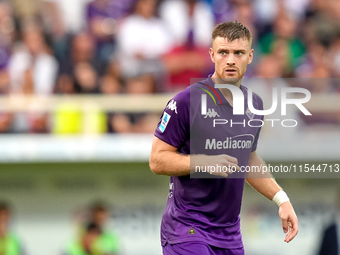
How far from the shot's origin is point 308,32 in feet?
34.4

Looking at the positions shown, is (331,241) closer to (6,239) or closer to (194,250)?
(6,239)

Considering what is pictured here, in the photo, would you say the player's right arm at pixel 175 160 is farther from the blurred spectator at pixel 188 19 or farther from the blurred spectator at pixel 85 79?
the blurred spectator at pixel 188 19

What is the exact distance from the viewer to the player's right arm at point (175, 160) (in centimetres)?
391

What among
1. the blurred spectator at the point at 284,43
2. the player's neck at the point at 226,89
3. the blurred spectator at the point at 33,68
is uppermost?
the blurred spectator at the point at 284,43

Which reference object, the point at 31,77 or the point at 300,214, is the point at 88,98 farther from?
the point at 300,214

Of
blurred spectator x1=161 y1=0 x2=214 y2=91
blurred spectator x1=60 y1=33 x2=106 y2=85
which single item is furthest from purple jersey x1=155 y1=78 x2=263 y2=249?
blurred spectator x1=60 y1=33 x2=106 y2=85

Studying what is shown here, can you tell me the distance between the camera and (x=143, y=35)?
33.8 ft

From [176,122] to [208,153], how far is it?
1.08 feet

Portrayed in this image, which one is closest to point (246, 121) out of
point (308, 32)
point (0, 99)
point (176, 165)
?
point (176, 165)

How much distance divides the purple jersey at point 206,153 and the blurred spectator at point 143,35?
18.7ft

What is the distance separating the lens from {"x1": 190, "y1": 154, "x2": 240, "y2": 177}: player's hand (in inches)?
151

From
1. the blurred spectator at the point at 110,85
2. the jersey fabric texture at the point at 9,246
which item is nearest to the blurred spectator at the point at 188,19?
the blurred spectator at the point at 110,85

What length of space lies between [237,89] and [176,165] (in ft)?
2.54

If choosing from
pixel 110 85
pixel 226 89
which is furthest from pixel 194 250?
pixel 110 85
